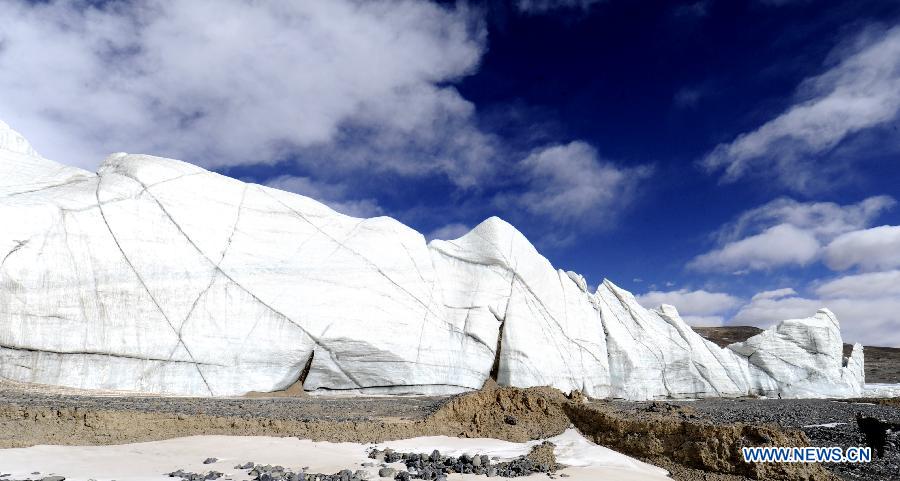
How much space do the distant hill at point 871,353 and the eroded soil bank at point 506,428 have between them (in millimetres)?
58686

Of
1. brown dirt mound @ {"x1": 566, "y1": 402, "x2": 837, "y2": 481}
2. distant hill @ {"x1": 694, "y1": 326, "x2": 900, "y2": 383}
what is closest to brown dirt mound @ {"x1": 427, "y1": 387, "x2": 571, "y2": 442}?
brown dirt mound @ {"x1": 566, "y1": 402, "x2": 837, "y2": 481}

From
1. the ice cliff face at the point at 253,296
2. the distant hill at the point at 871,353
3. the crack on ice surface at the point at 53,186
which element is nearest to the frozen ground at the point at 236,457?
the ice cliff face at the point at 253,296

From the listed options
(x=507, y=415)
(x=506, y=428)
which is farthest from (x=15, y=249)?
(x=506, y=428)

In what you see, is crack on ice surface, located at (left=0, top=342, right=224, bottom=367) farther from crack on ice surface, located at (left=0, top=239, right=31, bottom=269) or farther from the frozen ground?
the frozen ground

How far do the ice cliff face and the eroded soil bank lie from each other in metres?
5.56

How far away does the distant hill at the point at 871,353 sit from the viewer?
6769 centimetres

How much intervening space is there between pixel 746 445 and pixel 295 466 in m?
7.48

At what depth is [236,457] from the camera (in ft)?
29.7

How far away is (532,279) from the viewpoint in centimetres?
3038

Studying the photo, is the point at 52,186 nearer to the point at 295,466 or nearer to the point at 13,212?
the point at 13,212

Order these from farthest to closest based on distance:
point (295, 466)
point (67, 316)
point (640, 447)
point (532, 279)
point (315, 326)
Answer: point (532, 279) → point (315, 326) → point (67, 316) → point (640, 447) → point (295, 466)

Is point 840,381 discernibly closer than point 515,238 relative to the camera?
No

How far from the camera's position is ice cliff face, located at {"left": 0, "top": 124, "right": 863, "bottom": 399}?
20.7 m

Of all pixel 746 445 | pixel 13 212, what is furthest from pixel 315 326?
pixel 746 445
